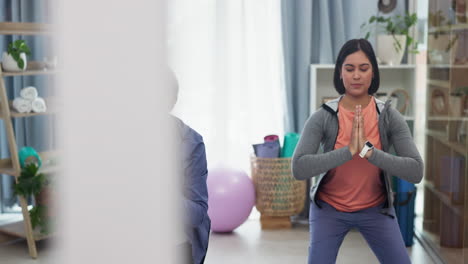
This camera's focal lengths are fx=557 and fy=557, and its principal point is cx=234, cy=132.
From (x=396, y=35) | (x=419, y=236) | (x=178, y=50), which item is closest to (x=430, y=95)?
(x=396, y=35)

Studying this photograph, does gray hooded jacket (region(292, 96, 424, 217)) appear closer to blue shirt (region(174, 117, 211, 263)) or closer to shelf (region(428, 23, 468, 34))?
blue shirt (region(174, 117, 211, 263))

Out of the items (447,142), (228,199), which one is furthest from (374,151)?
(228,199)

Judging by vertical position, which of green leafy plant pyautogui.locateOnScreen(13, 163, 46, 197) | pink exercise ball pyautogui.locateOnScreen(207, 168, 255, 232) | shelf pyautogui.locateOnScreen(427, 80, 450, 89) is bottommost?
pink exercise ball pyautogui.locateOnScreen(207, 168, 255, 232)

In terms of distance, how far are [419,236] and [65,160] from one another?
3.49 meters

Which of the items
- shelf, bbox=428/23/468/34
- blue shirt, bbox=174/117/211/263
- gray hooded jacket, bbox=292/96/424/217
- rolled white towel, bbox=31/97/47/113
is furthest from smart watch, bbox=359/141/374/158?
rolled white towel, bbox=31/97/47/113

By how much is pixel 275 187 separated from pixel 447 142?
1.08 metres

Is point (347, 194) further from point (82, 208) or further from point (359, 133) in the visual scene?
point (82, 208)

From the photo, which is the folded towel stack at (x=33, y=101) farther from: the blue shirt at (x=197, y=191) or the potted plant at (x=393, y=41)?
the potted plant at (x=393, y=41)

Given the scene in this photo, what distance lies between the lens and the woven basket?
3547 millimetres

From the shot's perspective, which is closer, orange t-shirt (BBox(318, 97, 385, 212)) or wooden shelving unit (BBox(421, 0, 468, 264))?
orange t-shirt (BBox(318, 97, 385, 212))

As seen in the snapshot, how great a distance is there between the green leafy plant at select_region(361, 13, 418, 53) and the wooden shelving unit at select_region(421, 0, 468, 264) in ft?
1.34

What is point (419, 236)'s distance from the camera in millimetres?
3416

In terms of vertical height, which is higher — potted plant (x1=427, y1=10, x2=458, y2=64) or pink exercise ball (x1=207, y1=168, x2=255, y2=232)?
potted plant (x1=427, y1=10, x2=458, y2=64)

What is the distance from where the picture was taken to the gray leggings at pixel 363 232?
1.86m
